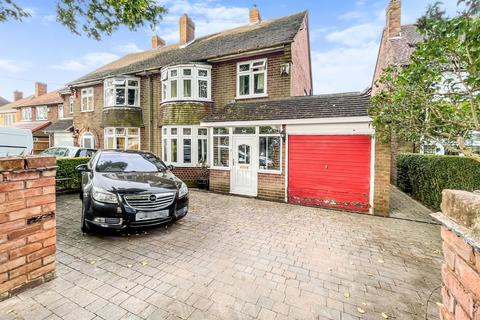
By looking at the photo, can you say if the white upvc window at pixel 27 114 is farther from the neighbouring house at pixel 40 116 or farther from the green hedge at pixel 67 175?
the green hedge at pixel 67 175

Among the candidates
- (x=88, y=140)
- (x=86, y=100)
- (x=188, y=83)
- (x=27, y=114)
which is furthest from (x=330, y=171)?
(x=27, y=114)

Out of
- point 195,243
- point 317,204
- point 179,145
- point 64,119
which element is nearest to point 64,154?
point 179,145

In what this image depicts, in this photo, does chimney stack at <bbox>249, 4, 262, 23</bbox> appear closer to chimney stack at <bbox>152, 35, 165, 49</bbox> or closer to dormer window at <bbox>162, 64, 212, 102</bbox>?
dormer window at <bbox>162, 64, 212, 102</bbox>

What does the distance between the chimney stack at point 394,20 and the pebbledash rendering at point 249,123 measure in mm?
7042

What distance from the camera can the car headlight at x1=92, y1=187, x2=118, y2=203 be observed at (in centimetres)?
417

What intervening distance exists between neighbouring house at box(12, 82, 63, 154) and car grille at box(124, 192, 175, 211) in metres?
22.5

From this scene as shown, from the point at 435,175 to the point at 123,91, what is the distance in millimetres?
15042

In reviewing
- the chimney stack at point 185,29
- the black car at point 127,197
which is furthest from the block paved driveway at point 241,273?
the chimney stack at point 185,29

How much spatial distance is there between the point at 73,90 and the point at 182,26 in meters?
8.72

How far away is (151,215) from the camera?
441 cm

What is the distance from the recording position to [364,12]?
8.13 metres

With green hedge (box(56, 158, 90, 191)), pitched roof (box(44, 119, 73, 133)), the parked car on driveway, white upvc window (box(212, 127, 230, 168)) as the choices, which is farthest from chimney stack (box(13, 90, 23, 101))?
white upvc window (box(212, 127, 230, 168))

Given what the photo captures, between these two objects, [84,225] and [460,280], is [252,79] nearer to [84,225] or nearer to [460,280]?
[84,225]

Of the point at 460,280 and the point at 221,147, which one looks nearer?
the point at 460,280
